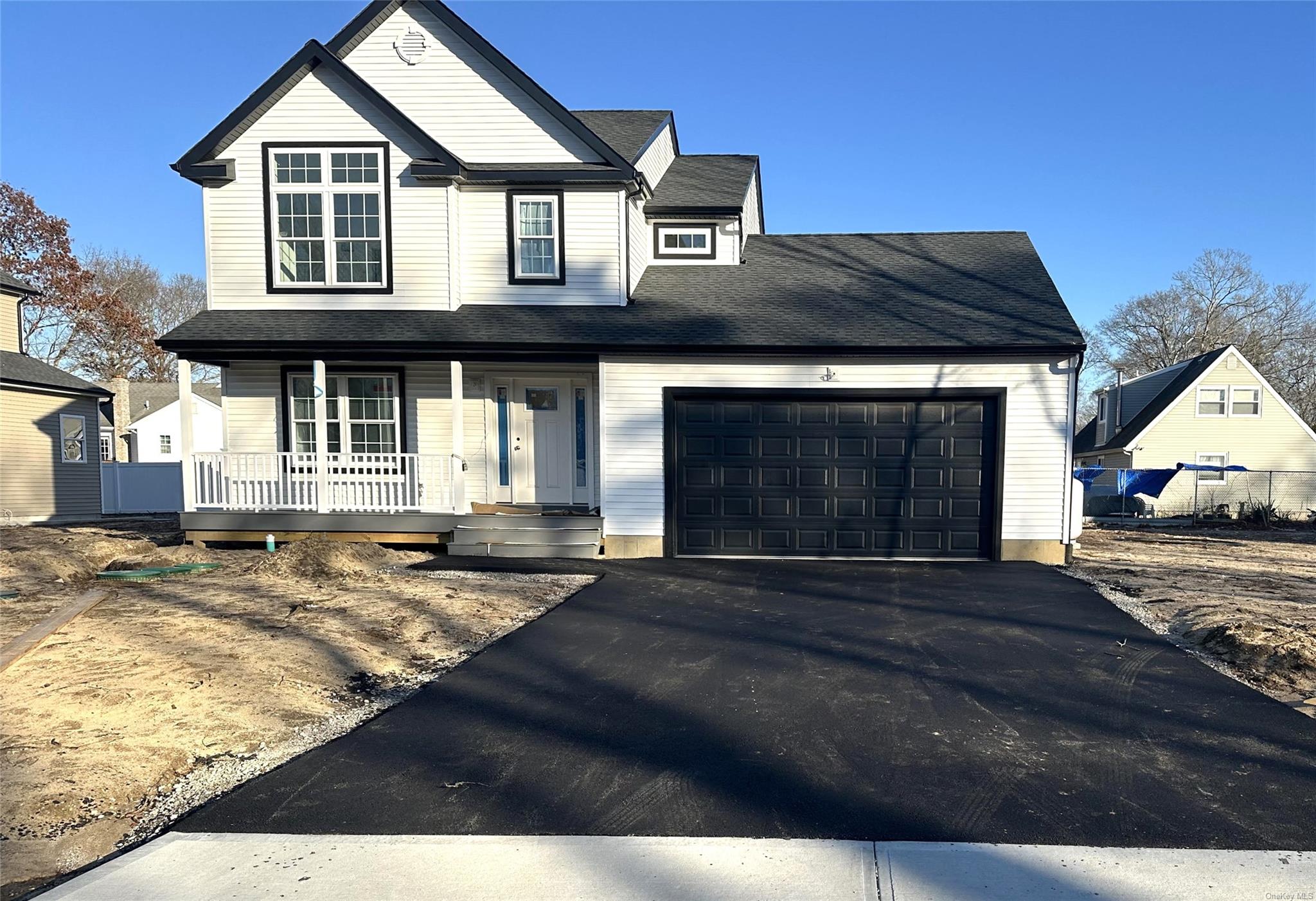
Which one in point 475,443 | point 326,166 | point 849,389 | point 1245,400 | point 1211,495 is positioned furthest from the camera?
point 1245,400

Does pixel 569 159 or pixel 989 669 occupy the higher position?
pixel 569 159

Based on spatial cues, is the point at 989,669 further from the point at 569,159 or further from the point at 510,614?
the point at 569,159

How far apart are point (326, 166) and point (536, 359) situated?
16.5 feet

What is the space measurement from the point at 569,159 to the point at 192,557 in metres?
8.80

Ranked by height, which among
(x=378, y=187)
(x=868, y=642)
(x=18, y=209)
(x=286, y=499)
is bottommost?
(x=868, y=642)

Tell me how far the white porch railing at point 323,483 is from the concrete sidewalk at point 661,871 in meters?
9.16

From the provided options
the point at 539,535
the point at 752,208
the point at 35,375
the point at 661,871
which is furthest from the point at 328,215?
the point at 35,375

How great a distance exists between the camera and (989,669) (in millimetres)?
6078

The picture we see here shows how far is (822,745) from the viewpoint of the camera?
451 cm

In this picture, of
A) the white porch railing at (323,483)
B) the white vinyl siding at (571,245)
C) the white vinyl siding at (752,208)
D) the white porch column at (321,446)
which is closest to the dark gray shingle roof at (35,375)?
the white porch railing at (323,483)

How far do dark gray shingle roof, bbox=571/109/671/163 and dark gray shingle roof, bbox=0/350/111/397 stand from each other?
15.5 meters

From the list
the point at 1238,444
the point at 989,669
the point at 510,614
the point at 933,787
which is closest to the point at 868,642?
the point at 989,669

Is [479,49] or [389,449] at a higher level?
[479,49]

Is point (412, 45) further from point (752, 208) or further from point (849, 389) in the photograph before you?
point (849, 389)
